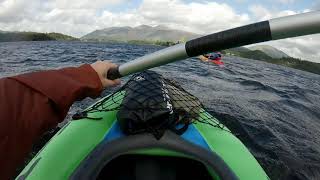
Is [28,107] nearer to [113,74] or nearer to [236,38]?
[113,74]

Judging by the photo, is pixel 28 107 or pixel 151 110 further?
pixel 151 110

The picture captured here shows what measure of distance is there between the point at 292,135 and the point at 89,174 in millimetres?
7827

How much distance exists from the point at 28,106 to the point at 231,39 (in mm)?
1276

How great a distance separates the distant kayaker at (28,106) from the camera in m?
1.59

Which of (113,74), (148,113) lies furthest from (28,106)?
(148,113)

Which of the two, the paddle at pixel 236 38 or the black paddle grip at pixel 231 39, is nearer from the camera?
the paddle at pixel 236 38

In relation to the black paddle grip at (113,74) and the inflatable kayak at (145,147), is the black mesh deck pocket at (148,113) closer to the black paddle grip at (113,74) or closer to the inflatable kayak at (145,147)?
the inflatable kayak at (145,147)

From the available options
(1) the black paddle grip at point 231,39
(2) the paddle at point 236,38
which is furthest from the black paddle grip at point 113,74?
(1) the black paddle grip at point 231,39

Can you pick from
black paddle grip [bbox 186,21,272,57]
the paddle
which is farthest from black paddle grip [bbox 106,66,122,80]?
black paddle grip [bbox 186,21,272,57]

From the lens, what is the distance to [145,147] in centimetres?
312

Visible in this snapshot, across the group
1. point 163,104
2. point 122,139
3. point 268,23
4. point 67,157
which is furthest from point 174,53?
point 67,157

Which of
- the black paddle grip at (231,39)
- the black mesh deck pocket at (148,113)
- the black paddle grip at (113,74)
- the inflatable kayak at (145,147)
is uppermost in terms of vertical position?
the black paddle grip at (231,39)

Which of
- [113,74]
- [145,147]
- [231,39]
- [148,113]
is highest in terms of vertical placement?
[231,39]

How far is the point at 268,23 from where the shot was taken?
2137mm
